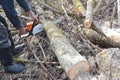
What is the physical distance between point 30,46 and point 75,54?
1187mm

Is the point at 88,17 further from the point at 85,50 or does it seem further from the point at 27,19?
the point at 27,19

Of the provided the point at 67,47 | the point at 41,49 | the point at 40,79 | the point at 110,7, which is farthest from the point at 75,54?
the point at 110,7

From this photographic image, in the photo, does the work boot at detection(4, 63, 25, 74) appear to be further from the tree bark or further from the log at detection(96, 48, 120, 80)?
the tree bark

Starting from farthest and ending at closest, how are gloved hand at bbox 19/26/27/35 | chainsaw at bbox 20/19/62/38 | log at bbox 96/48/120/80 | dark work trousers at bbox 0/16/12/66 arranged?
chainsaw at bbox 20/19/62/38
gloved hand at bbox 19/26/27/35
dark work trousers at bbox 0/16/12/66
log at bbox 96/48/120/80

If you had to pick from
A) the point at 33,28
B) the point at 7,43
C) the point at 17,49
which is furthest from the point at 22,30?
the point at 7,43

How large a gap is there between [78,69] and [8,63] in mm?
1127

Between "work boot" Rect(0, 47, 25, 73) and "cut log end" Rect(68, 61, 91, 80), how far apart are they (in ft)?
3.13

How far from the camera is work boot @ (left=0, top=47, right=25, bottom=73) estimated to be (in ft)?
11.3

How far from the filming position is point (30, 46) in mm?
4090

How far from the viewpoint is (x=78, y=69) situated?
3.00 m

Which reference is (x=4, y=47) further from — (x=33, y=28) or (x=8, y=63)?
→ (x=33, y=28)

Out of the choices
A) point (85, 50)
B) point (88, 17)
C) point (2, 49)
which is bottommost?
point (85, 50)

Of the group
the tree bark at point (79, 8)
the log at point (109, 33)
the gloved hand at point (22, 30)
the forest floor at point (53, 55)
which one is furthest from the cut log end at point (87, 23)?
the gloved hand at point (22, 30)

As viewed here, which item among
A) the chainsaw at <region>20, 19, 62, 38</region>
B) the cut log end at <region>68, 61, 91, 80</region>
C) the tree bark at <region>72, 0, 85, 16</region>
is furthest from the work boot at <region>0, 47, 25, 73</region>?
A: the tree bark at <region>72, 0, 85, 16</region>
